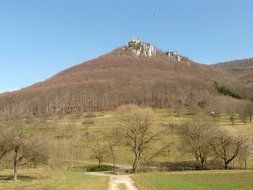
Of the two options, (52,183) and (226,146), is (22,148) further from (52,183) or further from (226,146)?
(226,146)

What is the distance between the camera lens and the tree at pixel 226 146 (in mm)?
→ 69625

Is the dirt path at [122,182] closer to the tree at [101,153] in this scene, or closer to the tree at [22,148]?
the tree at [22,148]

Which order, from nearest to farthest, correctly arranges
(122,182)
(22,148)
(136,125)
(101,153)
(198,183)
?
(198,183) → (122,182) → (22,148) → (136,125) → (101,153)

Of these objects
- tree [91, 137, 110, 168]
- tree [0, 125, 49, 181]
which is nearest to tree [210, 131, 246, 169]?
tree [91, 137, 110, 168]

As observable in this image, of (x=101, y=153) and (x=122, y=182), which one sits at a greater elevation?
(x=122, y=182)

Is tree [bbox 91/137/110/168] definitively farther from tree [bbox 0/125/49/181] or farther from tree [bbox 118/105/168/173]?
tree [bbox 0/125/49/181]

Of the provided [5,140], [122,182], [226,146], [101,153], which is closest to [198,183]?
[122,182]

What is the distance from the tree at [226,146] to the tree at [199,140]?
1.31 meters

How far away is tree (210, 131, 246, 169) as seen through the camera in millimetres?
69625

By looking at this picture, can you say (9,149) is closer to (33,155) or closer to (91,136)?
(33,155)

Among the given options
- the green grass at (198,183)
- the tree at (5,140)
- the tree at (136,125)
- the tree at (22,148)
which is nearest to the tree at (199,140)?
the tree at (136,125)

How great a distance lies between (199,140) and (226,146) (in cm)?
514

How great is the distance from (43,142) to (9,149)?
13.8 feet

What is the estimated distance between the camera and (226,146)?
70.7m
